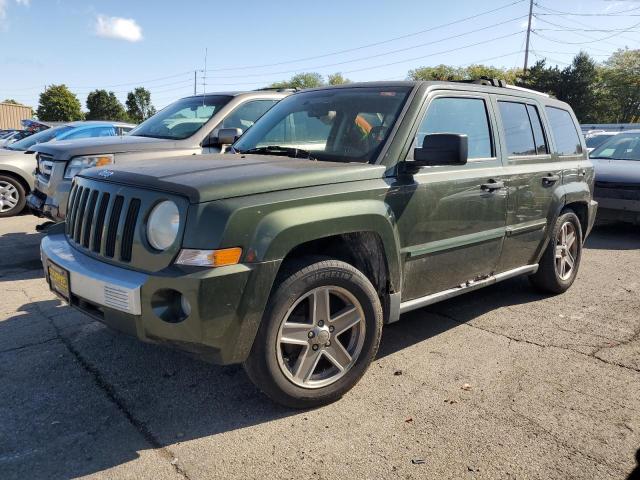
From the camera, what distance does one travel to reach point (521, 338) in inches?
166

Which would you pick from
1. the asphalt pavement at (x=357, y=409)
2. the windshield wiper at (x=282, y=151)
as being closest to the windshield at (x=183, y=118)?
the windshield wiper at (x=282, y=151)

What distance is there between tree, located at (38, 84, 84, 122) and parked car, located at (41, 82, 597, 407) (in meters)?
64.7

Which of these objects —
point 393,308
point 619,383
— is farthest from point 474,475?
point 619,383

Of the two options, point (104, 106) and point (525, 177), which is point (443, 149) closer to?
point (525, 177)

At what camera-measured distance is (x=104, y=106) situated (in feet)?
225

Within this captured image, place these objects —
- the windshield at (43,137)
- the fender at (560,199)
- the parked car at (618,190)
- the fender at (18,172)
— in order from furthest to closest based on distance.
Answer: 1. the windshield at (43,137)
2. the fender at (18,172)
3. the parked car at (618,190)
4. the fender at (560,199)

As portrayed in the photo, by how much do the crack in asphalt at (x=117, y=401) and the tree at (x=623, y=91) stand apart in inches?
2539

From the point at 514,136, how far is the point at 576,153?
1356 millimetres

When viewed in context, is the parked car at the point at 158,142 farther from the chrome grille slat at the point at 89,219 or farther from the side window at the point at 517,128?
the side window at the point at 517,128

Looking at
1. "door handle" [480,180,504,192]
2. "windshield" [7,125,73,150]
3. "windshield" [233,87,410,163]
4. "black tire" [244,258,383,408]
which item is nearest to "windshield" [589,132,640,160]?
"door handle" [480,180,504,192]

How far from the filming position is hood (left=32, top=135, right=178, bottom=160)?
5988mm

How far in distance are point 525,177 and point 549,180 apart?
48 centimetres

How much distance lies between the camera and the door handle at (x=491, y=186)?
3990 mm

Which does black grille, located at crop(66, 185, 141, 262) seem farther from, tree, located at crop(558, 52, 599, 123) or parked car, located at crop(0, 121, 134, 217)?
tree, located at crop(558, 52, 599, 123)
